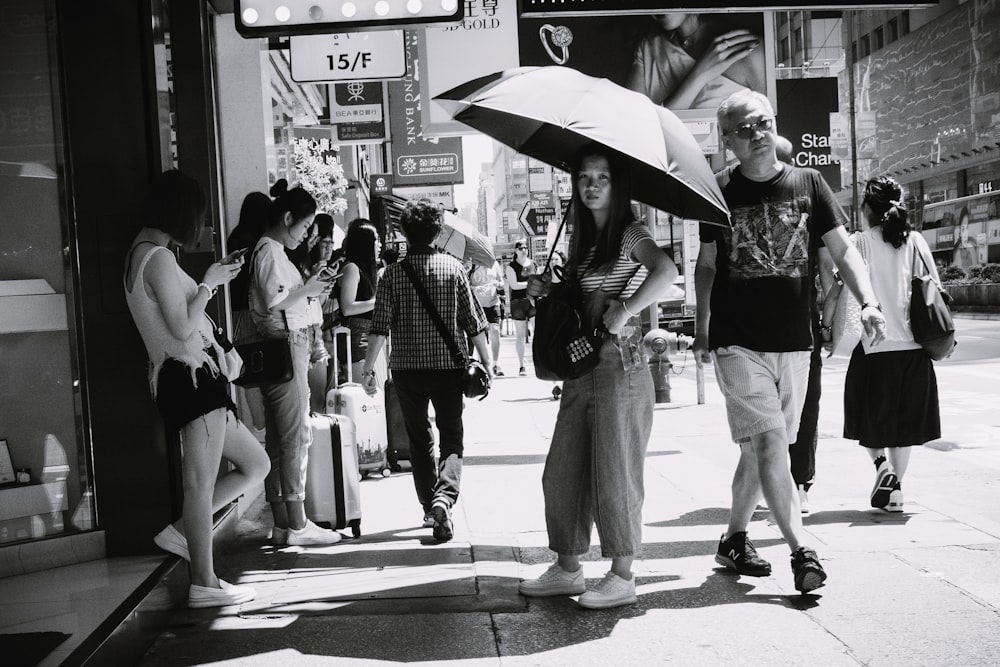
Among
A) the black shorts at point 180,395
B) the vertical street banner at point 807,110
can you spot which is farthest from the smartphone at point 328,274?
the vertical street banner at point 807,110

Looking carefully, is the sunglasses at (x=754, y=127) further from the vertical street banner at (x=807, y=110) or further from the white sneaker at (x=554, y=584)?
the vertical street banner at (x=807, y=110)

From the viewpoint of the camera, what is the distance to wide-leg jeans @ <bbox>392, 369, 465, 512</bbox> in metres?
6.17

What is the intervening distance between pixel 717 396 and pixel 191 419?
984 centimetres

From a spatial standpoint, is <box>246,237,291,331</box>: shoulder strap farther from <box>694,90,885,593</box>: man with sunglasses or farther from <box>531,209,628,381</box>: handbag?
<box>694,90,885,593</box>: man with sunglasses

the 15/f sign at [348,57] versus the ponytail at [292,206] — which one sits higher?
the 15/f sign at [348,57]

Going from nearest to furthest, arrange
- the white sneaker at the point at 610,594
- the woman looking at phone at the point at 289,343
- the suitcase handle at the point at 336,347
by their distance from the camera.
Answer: the white sneaker at the point at 610,594 → the woman looking at phone at the point at 289,343 → the suitcase handle at the point at 336,347

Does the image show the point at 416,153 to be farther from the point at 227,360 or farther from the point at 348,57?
the point at 227,360

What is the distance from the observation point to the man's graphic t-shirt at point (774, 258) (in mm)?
4770

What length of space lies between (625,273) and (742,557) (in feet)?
4.90

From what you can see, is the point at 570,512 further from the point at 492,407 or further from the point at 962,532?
the point at 492,407

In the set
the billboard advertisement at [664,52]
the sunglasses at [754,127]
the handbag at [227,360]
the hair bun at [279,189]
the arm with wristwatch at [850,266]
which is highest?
the billboard advertisement at [664,52]

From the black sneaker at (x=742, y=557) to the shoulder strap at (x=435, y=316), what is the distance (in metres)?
1.86

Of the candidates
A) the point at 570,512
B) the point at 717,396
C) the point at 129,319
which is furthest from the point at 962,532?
the point at 717,396

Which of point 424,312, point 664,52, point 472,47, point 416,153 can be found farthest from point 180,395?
point 416,153
